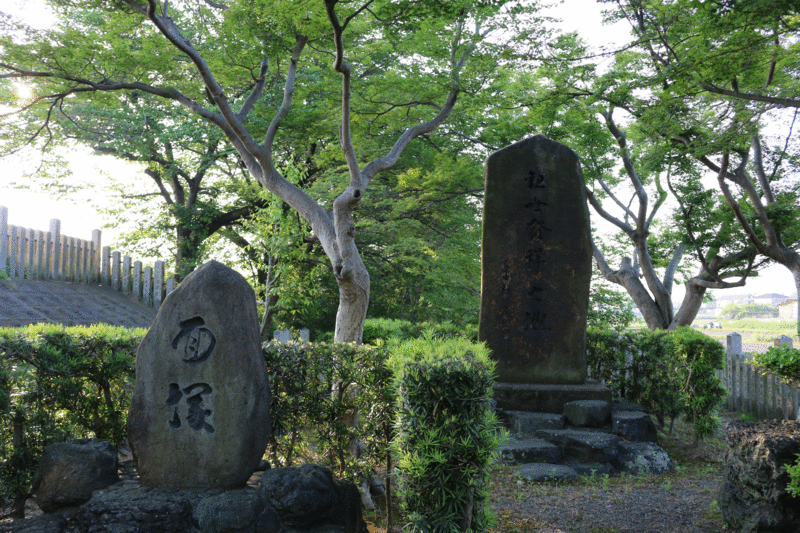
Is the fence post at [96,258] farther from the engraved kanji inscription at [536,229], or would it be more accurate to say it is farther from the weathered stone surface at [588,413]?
the weathered stone surface at [588,413]

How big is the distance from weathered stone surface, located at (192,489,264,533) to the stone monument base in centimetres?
406

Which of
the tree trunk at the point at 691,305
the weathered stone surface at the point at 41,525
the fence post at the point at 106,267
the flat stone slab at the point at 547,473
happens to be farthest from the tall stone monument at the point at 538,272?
the fence post at the point at 106,267

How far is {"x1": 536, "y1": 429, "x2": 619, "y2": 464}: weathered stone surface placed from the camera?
5.96 m

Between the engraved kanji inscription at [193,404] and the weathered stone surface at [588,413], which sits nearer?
the engraved kanji inscription at [193,404]

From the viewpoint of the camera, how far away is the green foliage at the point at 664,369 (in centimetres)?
701

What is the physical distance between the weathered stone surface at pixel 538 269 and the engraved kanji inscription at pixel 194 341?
4188 mm

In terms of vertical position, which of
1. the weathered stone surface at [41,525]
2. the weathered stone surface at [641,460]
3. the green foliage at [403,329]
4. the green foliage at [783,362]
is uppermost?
the green foliage at [783,362]

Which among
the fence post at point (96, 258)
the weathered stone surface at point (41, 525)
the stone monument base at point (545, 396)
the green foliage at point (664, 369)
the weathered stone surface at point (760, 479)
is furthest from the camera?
the fence post at point (96, 258)

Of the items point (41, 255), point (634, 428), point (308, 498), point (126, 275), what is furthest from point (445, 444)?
point (126, 275)

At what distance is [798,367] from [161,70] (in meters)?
9.58

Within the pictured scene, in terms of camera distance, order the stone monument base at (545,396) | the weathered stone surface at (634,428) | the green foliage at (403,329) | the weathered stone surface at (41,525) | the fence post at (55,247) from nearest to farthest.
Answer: the weathered stone surface at (41,525) → the weathered stone surface at (634,428) → the stone monument base at (545,396) → the green foliage at (403,329) → the fence post at (55,247)

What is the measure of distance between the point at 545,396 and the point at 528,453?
105cm

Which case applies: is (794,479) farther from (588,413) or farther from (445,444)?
(588,413)

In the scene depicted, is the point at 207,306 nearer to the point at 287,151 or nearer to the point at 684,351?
the point at 684,351
